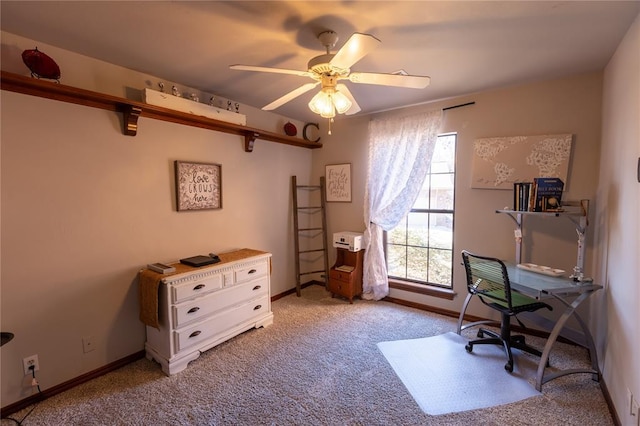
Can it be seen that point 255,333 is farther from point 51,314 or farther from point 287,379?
point 51,314

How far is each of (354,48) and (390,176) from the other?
7.47 feet

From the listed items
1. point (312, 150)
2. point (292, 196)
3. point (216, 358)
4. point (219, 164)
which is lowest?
point (216, 358)

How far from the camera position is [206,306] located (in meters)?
2.42

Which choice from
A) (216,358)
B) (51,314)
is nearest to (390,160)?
(216,358)

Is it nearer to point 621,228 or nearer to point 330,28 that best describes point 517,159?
point 621,228

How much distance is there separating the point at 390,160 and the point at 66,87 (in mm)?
2989

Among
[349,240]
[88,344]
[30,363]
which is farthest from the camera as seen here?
[349,240]

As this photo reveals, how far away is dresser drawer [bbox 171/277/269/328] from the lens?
2.24 meters

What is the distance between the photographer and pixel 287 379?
211 cm

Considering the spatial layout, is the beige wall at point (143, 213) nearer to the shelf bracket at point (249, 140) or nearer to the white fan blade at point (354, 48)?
the shelf bracket at point (249, 140)

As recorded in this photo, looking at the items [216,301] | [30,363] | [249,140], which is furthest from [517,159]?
[30,363]

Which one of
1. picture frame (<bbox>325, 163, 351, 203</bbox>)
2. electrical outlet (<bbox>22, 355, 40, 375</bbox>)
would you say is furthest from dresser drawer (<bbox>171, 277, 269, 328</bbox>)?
picture frame (<bbox>325, 163, 351, 203</bbox>)

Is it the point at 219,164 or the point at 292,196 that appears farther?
the point at 292,196

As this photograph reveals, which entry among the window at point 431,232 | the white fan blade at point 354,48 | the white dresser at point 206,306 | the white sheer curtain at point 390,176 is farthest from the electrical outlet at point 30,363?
the window at point 431,232
